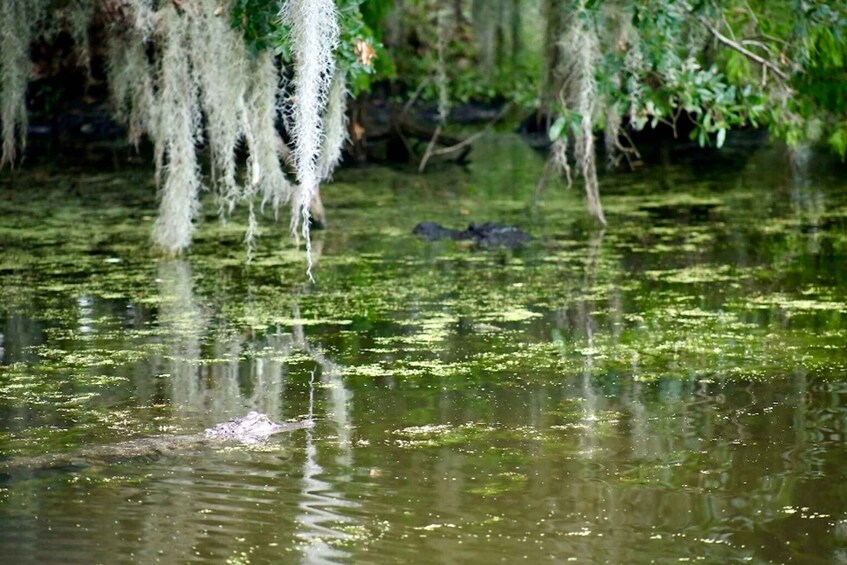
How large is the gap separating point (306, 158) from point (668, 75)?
3087 millimetres

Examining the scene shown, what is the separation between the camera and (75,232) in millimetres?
9492

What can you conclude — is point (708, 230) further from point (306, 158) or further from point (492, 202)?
point (306, 158)

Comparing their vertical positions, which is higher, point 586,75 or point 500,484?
point 586,75

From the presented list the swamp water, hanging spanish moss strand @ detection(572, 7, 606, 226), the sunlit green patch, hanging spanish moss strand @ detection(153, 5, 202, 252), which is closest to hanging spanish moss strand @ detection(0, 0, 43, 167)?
the swamp water

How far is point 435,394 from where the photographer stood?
5.08m

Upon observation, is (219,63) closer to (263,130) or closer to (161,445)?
(263,130)

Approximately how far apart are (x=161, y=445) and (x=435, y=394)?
1.19 m

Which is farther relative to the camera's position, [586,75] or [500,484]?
[586,75]

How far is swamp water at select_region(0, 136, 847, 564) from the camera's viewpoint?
142 inches

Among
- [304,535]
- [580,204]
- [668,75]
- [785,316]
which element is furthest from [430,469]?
[580,204]

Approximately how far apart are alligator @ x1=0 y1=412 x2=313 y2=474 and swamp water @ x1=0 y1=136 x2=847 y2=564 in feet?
0.13

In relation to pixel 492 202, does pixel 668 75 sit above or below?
above

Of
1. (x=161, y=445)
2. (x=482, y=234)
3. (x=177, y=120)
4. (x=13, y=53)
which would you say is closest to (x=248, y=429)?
(x=161, y=445)

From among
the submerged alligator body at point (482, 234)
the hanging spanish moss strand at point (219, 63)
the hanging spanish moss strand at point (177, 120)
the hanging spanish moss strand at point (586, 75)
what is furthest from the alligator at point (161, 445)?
the submerged alligator body at point (482, 234)
